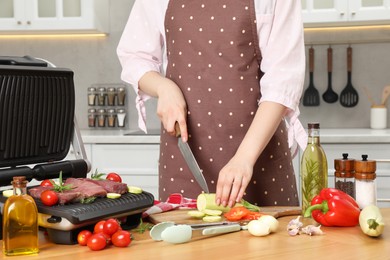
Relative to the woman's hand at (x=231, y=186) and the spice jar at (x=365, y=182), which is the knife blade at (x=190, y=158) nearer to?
the woman's hand at (x=231, y=186)

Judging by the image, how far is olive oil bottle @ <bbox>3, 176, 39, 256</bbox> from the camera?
1.19 metres

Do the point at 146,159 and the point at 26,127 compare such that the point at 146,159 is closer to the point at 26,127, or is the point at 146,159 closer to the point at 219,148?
the point at 219,148

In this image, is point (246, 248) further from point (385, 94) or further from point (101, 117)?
point (101, 117)

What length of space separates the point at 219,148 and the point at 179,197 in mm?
251

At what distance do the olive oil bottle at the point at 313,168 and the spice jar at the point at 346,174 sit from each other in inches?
1.3

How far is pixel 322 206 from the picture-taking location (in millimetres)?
1416

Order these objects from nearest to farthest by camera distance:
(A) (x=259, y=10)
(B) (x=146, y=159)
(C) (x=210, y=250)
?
1. (C) (x=210, y=250)
2. (A) (x=259, y=10)
3. (B) (x=146, y=159)

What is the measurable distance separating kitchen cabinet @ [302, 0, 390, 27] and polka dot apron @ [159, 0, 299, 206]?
1751mm

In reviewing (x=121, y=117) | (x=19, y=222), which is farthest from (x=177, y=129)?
(x=121, y=117)

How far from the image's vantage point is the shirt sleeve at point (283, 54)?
5.43 ft

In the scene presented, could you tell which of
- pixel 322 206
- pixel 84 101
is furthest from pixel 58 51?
pixel 322 206

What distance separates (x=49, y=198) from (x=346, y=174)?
68cm

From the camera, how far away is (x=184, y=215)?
1.52 m

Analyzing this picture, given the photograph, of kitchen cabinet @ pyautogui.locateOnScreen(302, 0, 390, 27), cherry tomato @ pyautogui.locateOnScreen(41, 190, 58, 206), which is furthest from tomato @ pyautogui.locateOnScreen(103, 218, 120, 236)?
kitchen cabinet @ pyautogui.locateOnScreen(302, 0, 390, 27)
